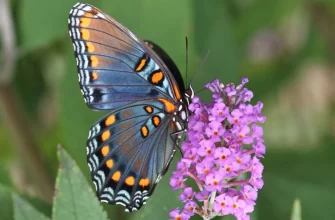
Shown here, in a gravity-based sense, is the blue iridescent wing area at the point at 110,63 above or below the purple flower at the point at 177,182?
above

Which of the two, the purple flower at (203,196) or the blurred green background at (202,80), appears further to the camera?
the blurred green background at (202,80)

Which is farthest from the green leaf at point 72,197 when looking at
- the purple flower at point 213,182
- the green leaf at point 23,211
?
the purple flower at point 213,182

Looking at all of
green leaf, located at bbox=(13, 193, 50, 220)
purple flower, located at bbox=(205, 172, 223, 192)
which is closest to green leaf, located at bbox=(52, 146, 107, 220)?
green leaf, located at bbox=(13, 193, 50, 220)

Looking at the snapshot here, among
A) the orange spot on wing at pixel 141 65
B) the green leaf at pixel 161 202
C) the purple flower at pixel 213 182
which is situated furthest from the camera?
the orange spot on wing at pixel 141 65

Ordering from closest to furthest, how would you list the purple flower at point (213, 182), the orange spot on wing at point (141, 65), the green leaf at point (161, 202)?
the purple flower at point (213, 182), the green leaf at point (161, 202), the orange spot on wing at point (141, 65)

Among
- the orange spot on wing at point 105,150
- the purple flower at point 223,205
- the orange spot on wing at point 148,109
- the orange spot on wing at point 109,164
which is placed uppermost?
the orange spot on wing at point 148,109

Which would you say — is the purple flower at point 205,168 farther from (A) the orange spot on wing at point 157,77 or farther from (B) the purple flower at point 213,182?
(A) the orange spot on wing at point 157,77

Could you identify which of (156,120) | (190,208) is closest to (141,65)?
(156,120)
